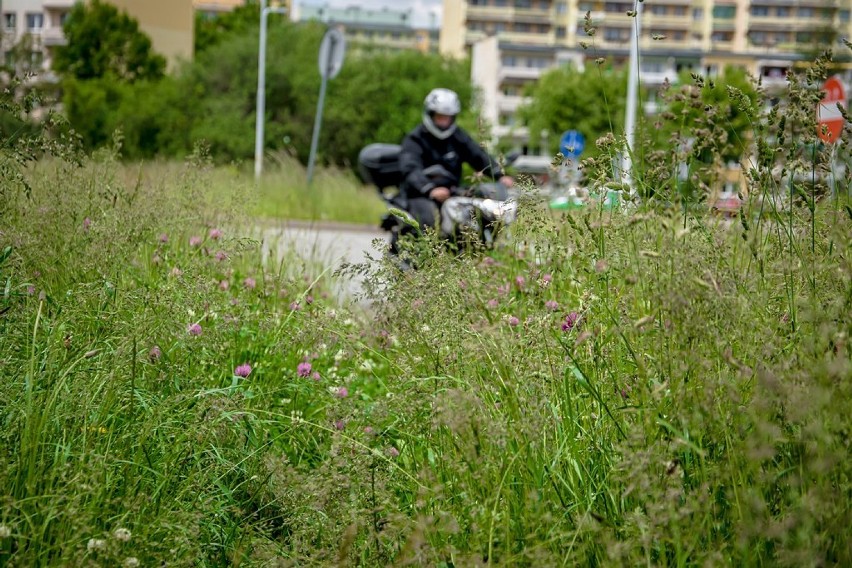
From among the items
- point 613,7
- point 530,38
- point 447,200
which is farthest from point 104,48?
point 613,7

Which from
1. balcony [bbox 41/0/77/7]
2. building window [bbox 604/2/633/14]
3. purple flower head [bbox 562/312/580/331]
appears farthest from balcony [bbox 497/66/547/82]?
purple flower head [bbox 562/312/580/331]

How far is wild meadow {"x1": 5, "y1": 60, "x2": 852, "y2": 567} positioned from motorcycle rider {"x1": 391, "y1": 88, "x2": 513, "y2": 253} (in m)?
5.08

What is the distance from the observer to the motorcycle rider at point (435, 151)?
31.4 ft

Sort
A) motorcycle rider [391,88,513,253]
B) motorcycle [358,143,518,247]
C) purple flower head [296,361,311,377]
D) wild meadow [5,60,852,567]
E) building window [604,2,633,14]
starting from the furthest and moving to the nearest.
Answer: building window [604,2,633,14]
motorcycle rider [391,88,513,253]
motorcycle [358,143,518,247]
purple flower head [296,361,311,377]
wild meadow [5,60,852,567]

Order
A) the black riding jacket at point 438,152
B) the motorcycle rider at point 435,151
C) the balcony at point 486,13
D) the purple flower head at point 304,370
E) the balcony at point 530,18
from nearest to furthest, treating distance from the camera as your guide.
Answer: the purple flower head at point 304,370 → the motorcycle rider at point 435,151 → the black riding jacket at point 438,152 → the balcony at point 486,13 → the balcony at point 530,18

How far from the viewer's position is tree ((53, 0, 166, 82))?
213ft

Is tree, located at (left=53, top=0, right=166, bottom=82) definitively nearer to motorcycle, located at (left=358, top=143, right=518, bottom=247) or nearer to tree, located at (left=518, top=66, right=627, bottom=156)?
tree, located at (left=518, top=66, right=627, bottom=156)

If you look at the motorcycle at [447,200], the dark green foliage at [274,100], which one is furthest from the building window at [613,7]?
the motorcycle at [447,200]

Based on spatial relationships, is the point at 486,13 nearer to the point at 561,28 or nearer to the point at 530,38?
the point at 530,38

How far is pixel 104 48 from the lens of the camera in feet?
212

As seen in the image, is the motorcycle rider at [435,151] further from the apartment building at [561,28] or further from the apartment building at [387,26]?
the apartment building at [387,26]

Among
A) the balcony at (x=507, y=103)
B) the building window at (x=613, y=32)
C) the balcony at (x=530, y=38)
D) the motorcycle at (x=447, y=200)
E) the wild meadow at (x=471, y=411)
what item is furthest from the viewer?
the balcony at (x=530, y=38)

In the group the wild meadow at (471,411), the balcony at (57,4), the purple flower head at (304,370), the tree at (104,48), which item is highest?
the balcony at (57,4)

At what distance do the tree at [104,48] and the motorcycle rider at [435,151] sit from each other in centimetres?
5713
